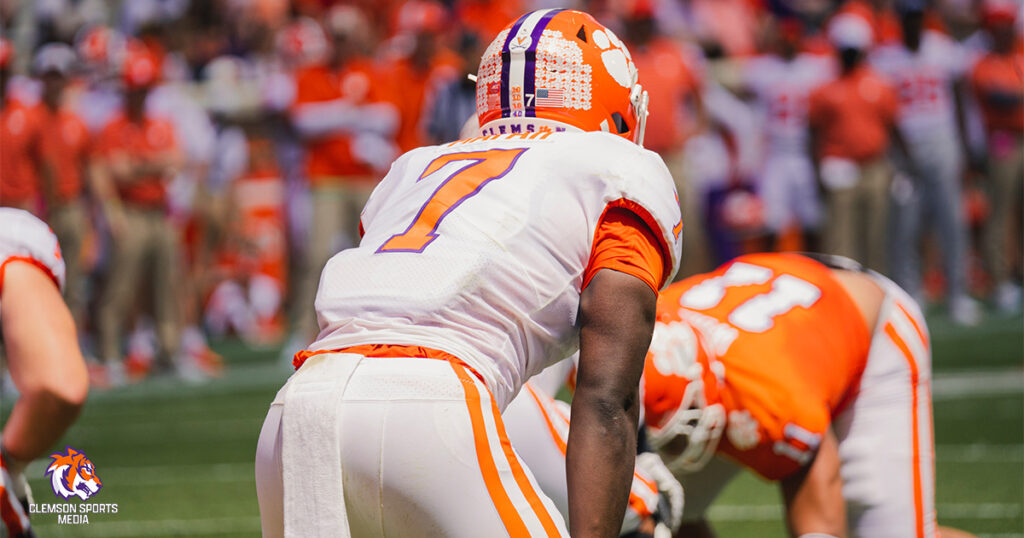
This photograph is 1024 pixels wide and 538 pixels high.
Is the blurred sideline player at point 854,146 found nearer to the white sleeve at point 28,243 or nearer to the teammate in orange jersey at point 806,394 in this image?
the teammate in orange jersey at point 806,394

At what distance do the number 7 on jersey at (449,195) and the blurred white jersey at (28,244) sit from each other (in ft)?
2.85

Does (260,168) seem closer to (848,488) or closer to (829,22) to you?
(829,22)

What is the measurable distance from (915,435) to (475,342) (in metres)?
1.61

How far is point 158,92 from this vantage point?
11.3 m

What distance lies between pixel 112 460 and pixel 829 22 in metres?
8.20

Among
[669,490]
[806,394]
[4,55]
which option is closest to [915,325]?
[806,394]

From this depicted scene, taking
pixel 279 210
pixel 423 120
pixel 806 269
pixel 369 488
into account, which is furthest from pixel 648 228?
pixel 279 210

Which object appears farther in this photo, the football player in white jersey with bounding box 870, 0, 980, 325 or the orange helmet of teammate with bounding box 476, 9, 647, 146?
the football player in white jersey with bounding box 870, 0, 980, 325

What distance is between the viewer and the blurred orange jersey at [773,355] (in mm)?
3359

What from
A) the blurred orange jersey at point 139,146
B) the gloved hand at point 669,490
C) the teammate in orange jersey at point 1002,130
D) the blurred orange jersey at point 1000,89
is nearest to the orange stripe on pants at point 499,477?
the gloved hand at point 669,490

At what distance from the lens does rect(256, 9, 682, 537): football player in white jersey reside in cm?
228

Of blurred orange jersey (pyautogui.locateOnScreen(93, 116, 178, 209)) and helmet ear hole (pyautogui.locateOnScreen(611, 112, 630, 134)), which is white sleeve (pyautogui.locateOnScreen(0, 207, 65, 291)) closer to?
helmet ear hole (pyautogui.locateOnScreen(611, 112, 630, 134))

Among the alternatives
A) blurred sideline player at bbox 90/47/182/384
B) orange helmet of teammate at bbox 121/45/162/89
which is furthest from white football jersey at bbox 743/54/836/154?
orange helmet of teammate at bbox 121/45/162/89

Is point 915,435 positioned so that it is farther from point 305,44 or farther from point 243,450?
point 305,44
